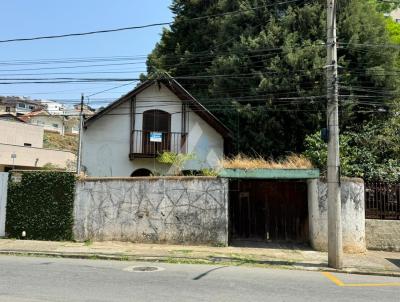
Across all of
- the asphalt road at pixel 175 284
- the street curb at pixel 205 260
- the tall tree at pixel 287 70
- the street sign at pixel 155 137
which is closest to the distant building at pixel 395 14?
the tall tree at pixel 287 70

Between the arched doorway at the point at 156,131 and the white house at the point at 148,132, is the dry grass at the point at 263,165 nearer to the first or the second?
the white house at the point at 148,132

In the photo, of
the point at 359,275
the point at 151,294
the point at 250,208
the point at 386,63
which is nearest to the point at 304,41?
the point at 386,63

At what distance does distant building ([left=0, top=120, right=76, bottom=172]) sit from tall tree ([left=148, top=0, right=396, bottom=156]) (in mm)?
19756

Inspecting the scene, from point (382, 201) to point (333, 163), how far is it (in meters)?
4.04

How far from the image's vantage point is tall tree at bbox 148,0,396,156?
1897cm

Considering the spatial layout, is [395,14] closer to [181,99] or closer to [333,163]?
[181,99]

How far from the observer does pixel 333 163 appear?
10.9 meters

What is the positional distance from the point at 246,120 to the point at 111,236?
9.67 m

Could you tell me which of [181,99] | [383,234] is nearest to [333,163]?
[383,234]

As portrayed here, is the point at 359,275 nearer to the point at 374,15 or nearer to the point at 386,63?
the point at 386,63

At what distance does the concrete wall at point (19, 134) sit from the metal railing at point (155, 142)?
78.7ft

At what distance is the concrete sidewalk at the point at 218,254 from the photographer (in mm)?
10945

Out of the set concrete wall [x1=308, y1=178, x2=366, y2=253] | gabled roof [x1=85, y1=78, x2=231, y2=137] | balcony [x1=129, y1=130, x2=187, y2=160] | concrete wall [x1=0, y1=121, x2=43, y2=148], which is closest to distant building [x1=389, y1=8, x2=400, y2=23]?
gabled roof [x1=85, y1=78, x2=231, y2=137]

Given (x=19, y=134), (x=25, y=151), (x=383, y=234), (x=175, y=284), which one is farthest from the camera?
(x=19, y=134)
